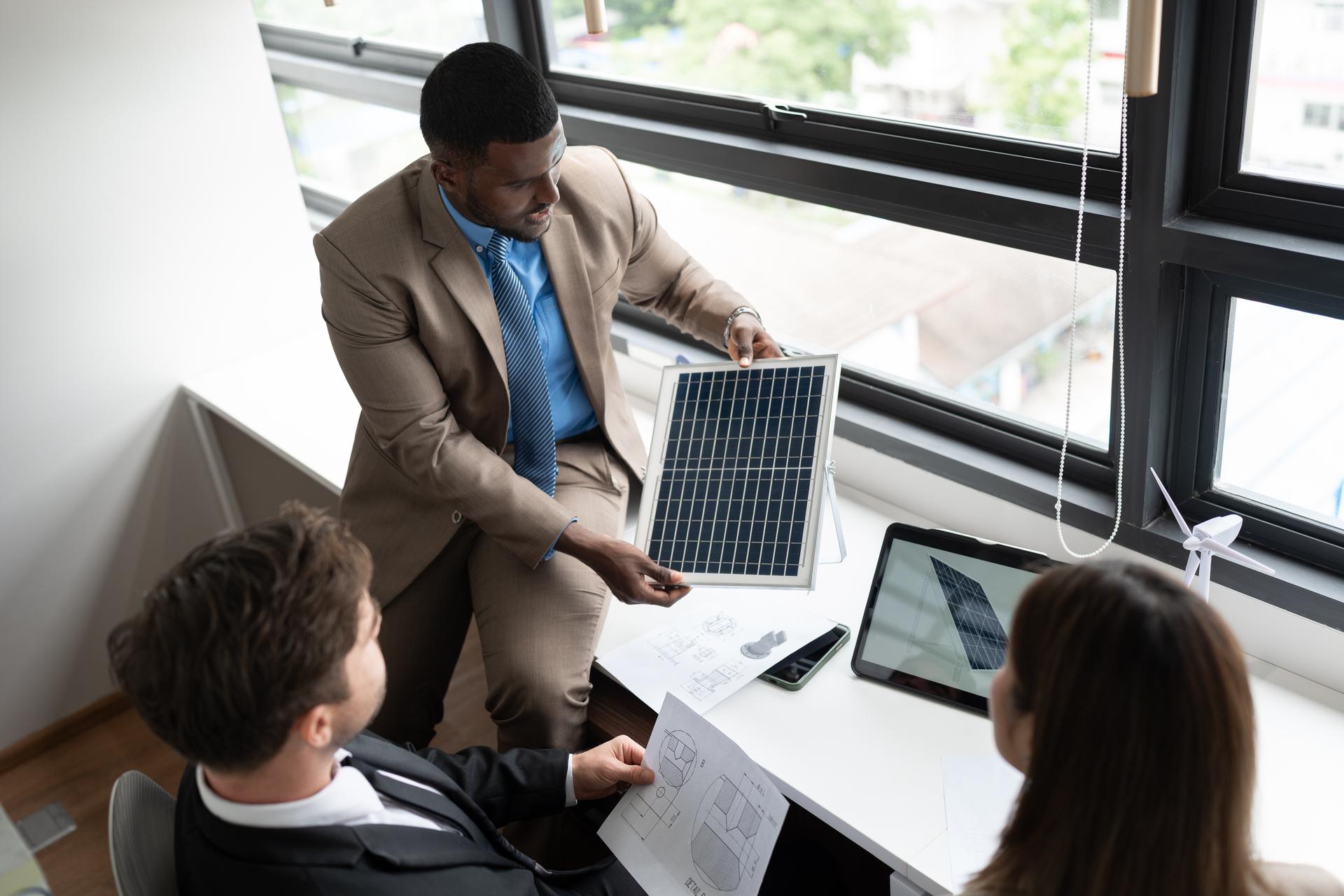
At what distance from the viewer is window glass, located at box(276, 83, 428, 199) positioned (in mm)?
3244

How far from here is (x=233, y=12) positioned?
2660mm

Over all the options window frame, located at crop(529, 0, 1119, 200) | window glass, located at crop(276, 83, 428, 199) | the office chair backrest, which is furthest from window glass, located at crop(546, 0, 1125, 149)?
the office chair backrest

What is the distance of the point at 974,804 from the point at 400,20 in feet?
8.36

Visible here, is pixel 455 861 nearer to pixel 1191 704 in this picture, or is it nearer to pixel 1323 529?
pixel 1191 704

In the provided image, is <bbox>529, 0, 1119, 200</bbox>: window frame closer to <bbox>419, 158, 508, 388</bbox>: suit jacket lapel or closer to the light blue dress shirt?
the light blue dress shirt

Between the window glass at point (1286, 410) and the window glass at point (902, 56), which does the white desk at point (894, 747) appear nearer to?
the window glass at point (1286, 410)

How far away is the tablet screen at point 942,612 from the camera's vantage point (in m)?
1.66

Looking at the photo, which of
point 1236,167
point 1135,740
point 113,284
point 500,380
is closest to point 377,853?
point 1135,740

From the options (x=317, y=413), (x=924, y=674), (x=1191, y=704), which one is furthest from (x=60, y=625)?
(x=1191, y=704)

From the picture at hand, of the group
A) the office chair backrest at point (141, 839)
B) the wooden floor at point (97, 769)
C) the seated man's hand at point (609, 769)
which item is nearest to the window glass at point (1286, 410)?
the seated man's hand at point (609, 769)

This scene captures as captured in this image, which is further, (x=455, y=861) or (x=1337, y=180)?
(x=1337, y=180)

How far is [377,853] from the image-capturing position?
120cm

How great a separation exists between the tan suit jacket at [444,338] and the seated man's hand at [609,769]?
1.25 feet

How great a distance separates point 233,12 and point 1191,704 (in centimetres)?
262
